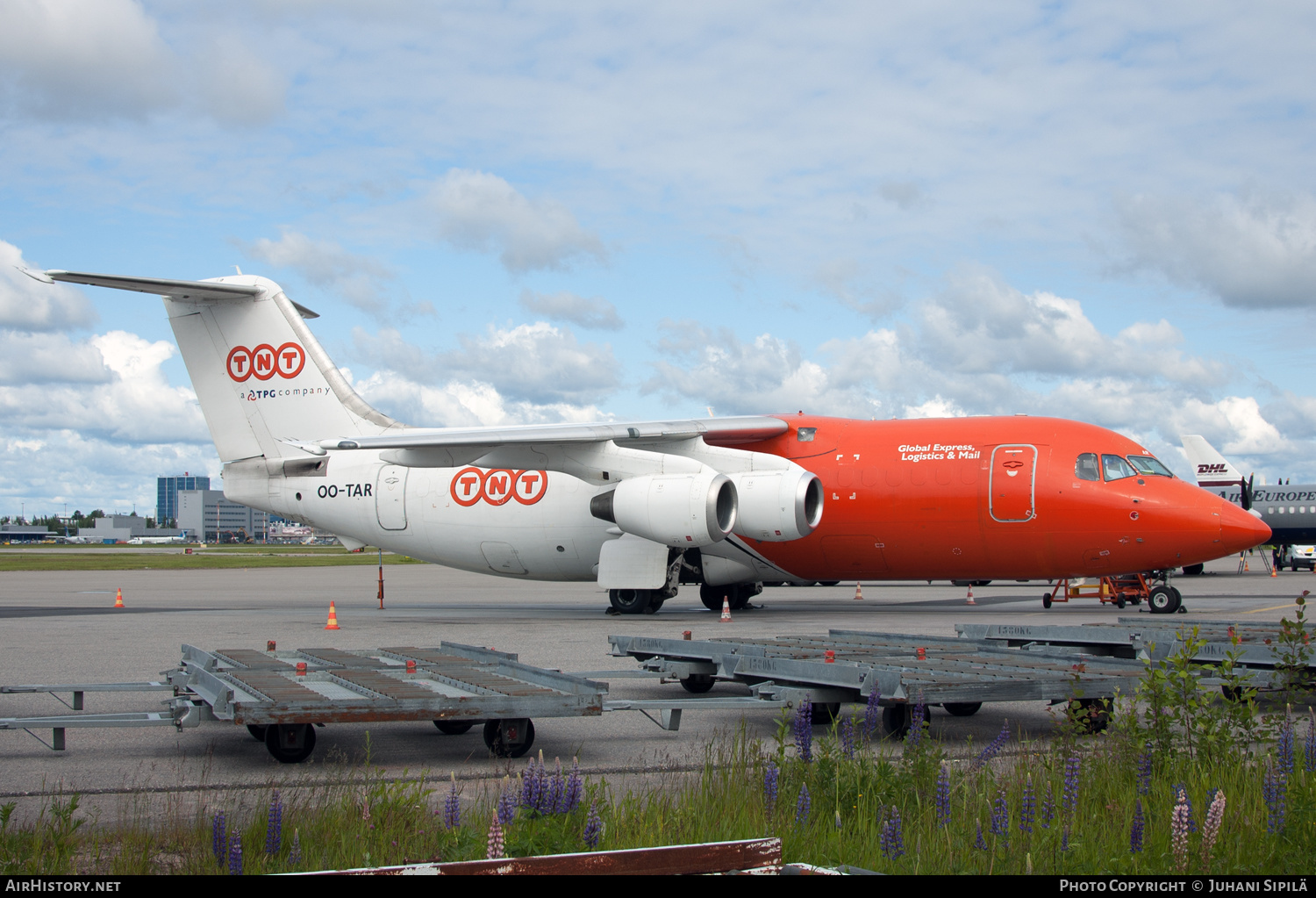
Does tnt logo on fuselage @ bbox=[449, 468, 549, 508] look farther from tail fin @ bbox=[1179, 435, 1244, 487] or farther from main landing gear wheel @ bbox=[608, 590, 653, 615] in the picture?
tail fin @ bbox=[1179, 435, 1244, 487]

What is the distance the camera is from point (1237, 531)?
17969 millimetres

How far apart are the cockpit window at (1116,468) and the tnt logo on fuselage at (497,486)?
392 inches

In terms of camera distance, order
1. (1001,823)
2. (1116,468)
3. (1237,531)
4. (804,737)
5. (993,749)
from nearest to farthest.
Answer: (1001,823), (804,737), (993,749), (1237,531), (1116,468)

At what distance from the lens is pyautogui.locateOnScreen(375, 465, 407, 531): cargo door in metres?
22.2

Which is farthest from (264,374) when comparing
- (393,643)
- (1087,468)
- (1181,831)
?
(1181,831)

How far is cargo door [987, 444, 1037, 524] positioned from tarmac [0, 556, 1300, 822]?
1847 millimetres

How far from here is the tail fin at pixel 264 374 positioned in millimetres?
22875

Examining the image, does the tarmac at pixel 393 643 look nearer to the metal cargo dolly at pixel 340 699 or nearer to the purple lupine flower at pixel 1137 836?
the metal cargo dolly at pixel 340 699

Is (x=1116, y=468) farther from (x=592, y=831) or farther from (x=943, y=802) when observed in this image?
(x=592, y=831)

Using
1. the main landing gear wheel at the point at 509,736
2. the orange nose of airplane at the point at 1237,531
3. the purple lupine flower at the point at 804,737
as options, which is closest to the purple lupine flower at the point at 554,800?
the purple lupine flower at the point at 804,737

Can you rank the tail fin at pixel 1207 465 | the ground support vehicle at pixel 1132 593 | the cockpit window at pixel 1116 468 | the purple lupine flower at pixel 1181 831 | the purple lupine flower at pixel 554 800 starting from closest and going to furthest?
the purple lupine flower at pixel 1181 831, the purple lupine flower at pixel 554 800, the cockpit window at pixel 1116 468, the ground support vehicle at pixel 1132 593, the tail fin at pixel 1207 465

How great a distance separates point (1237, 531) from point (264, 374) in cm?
1846

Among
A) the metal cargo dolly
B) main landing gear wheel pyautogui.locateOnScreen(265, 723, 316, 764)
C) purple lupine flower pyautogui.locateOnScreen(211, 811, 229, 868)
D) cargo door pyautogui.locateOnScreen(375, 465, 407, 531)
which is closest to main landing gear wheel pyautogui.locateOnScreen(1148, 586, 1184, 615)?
cargo door pyautogui.locateOnScreen(375, 465, 407, 531)
